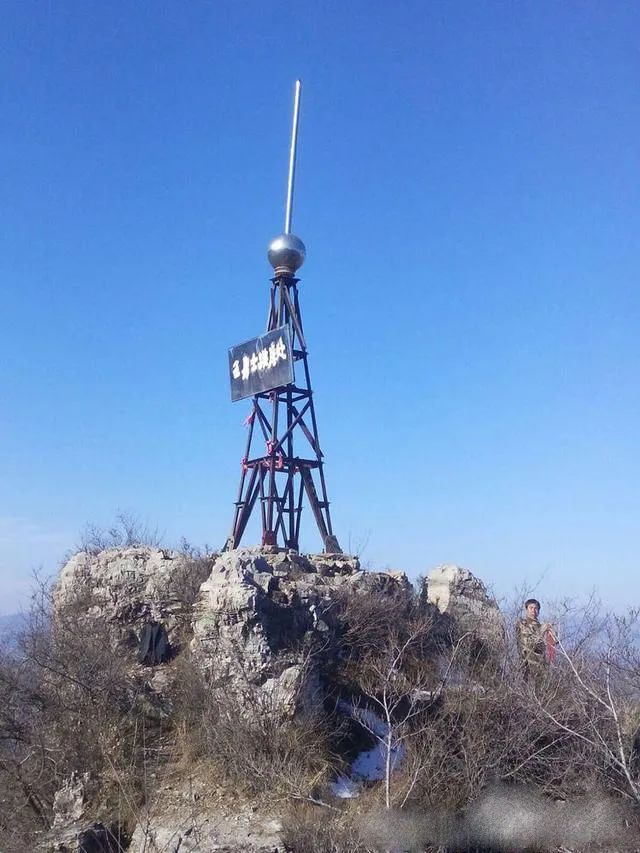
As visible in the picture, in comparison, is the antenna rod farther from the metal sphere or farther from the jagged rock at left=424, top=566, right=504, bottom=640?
the jagged rock at left=424, top=566, right=504, bottom=640

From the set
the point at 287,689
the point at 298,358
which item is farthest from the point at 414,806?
the point at 298,358

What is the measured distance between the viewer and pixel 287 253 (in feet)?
52.3

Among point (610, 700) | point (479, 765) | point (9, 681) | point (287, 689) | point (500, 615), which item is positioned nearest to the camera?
point (610, 700)

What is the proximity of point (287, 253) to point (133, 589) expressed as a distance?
8.36 m

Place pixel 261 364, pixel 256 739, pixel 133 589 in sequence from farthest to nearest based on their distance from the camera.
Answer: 1. pixel 261 364
2. pixel 133 589
3. pixel 256 739

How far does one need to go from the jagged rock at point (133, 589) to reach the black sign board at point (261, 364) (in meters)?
5.21

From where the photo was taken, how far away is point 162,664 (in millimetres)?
9883

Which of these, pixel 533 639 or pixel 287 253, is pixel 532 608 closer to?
pixel 533 639

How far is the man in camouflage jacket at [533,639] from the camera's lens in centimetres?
873

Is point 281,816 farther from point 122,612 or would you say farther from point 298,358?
point 298,358

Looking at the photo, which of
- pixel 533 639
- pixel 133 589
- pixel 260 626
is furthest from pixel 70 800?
pixel 533 639

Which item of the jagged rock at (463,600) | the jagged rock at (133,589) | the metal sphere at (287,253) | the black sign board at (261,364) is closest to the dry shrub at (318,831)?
the jagged rock at (133,589)

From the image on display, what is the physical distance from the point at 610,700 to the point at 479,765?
66.2 inches

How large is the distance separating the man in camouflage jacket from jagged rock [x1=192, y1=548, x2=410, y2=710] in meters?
2.44
